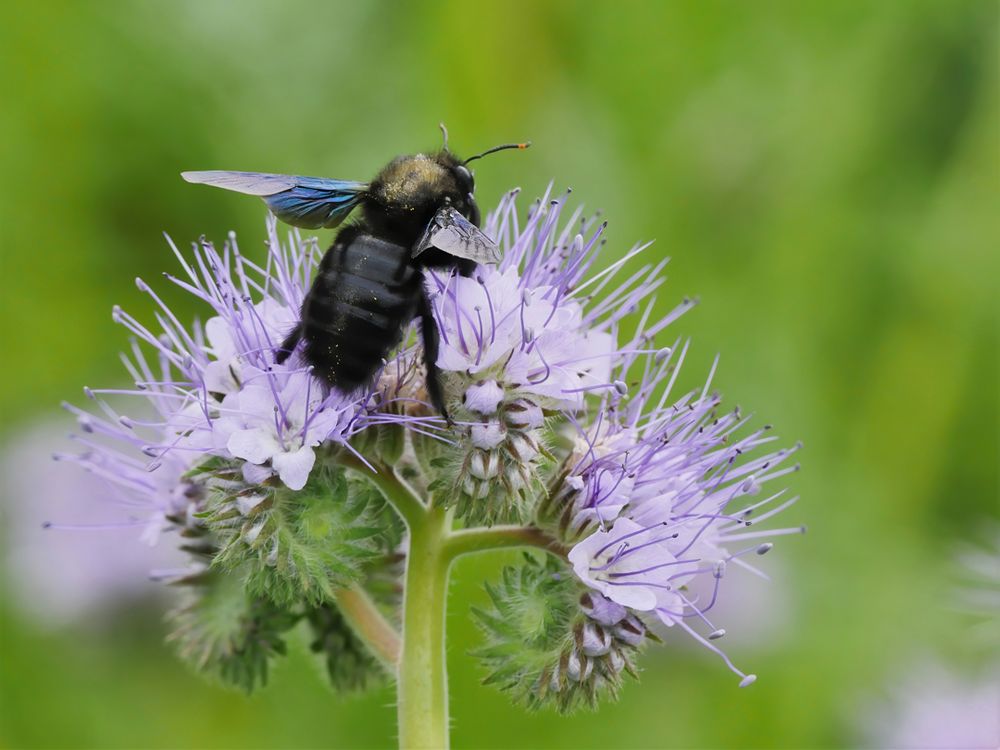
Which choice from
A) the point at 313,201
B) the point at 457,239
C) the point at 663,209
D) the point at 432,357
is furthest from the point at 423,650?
the point at 663,209

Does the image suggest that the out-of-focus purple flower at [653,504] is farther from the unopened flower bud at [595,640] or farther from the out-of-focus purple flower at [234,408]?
the out-of-focus purple flower at [234,408]

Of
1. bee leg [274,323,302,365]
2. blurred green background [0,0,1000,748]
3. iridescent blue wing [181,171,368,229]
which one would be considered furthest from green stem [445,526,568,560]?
blurred green background [0,0,1000,748]

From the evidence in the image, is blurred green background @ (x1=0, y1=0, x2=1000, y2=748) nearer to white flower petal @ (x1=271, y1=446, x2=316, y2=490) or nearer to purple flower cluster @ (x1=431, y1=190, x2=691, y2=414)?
purple flower cluster @ (x1=431, y1=190, x2=691, y2=414)

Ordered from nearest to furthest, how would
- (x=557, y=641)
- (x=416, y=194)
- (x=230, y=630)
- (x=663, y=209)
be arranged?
(x=557, y=641) < (x=416, y=194) < (x=230, y=630) < (x=663, y=209)

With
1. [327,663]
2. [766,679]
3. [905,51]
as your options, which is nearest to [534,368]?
[327,663]

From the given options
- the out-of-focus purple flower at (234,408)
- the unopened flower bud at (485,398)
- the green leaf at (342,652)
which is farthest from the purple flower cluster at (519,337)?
the green leaf at (342,652)

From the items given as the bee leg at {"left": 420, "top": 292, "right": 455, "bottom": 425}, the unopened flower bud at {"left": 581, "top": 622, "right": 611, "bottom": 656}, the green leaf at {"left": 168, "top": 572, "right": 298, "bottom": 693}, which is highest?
the bee leg at {"left": 420, "top": 292, "right": 455, "bottom": 425}

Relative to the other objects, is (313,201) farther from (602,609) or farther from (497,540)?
(602,609)
